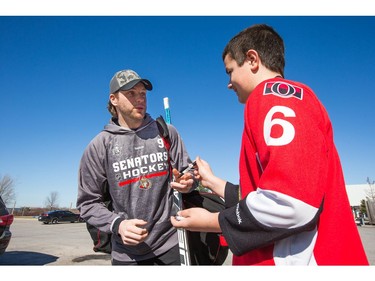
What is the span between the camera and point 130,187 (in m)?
2.28

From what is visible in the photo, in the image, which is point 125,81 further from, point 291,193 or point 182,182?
point 291,193

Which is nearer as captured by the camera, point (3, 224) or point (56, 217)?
point (3, 224)

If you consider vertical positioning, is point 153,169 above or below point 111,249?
above

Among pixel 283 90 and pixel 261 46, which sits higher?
pixel 261 46

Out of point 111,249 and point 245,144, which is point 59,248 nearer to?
point 111,249

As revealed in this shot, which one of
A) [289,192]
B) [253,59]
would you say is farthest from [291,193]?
[253,59]

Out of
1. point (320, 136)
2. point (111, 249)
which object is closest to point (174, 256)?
point (111, 249)

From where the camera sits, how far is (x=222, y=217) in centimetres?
115

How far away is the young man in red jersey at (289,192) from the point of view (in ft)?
3.13

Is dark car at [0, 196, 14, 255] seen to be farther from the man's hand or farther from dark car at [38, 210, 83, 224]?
dark car at [38, 210, 83, 224]

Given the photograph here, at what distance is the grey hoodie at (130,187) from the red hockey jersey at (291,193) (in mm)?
1191

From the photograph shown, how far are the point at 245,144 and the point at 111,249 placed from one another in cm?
178

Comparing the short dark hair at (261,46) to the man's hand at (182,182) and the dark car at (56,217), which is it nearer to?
the man's hand at (182,182)

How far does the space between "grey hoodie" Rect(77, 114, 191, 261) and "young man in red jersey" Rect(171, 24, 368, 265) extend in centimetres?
108
